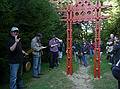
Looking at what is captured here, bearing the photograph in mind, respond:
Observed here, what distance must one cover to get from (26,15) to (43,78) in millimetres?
2759

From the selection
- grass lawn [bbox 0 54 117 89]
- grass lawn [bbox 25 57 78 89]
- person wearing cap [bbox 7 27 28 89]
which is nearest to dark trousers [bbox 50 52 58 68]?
grass lawn [bbox 0 54 117 89]

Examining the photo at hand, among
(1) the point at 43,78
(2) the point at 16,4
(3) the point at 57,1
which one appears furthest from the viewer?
(3) the point at 57,1

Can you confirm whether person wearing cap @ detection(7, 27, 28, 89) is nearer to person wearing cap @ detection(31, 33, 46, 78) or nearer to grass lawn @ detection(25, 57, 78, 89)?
grass lawn @ detection(25, 57, 78, 89)

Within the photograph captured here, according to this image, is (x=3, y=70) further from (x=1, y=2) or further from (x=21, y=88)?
(x=1, y=2)

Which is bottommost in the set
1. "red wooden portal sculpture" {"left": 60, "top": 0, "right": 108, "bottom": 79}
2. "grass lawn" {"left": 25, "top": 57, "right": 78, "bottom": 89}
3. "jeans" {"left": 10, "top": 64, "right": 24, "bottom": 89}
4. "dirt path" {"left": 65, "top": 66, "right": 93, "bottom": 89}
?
"dirt path" {"left": 65, "top": 66, "right": 93, "bottom": 89}

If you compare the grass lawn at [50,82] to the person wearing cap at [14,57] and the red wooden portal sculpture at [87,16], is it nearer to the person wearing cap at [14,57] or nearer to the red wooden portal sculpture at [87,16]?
the red wooden portal sculpture at [87,16]

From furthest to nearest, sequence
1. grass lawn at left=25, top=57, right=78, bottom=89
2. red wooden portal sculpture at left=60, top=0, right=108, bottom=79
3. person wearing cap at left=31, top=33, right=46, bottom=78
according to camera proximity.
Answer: red wooden portal sculpture at left=60, top=0, right=108, bottom=79
person wearing cap at left=31, top=33, right=46, bottom=78
grass lawn at left=25, top=57, right=78, bottom=89

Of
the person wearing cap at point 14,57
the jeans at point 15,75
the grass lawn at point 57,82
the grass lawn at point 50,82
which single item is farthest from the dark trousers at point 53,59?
the person wearing cap at point 14,57

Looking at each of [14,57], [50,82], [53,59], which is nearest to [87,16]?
[53,59]

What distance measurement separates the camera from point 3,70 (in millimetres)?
12141

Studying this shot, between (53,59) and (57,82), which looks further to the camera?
(53,59)

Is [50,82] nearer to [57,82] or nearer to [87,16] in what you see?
[57,82]

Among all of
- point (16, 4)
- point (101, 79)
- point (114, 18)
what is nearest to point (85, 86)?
point (101, 79)

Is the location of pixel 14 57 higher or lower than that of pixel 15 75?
higher
